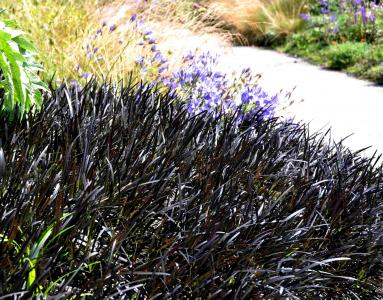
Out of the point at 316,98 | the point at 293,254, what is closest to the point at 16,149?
the point at 293,254

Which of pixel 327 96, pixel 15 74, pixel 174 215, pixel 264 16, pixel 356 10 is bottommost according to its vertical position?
pixel 264 16

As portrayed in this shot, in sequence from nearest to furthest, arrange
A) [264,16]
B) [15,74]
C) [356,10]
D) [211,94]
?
[15,74]
[211,94]
[356,10]
[264,16]

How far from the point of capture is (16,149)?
108 inches

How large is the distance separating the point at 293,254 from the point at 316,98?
5865mm

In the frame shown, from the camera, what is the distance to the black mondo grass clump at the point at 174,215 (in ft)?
6.75

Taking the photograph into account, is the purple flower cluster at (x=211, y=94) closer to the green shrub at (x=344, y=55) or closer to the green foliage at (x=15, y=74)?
the green foliage at (x=15, y=74)

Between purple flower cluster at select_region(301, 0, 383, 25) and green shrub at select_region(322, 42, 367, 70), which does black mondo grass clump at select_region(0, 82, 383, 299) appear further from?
purple flower cluster at select_region(301, 0, 383, 25)

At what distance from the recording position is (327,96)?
8.16 m

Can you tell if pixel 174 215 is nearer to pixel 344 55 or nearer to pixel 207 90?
pixel 207 90

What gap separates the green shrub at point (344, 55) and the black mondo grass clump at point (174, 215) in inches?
294

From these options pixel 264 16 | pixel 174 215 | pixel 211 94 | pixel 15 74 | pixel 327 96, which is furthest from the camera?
pixel 264 16

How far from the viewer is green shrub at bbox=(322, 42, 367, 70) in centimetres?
1049

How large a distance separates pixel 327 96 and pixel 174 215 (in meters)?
6.00

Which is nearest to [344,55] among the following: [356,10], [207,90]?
[356,10]
